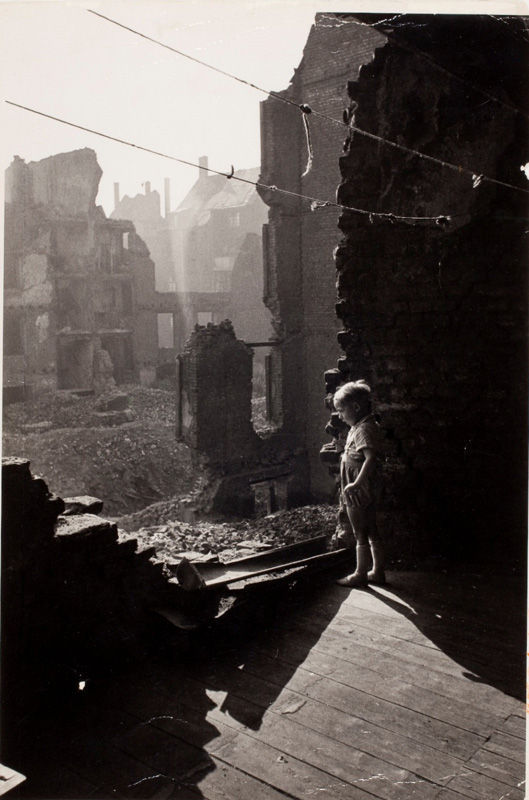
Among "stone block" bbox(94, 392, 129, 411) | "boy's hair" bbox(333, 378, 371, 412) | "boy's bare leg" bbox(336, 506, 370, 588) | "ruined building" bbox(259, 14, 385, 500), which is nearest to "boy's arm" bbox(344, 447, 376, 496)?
"boy's bare leg" bbox(336, 506, 370, 588)

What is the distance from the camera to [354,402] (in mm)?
4695

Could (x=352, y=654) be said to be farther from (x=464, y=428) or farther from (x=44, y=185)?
(x=44, y=185)

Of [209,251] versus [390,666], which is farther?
[209,251]

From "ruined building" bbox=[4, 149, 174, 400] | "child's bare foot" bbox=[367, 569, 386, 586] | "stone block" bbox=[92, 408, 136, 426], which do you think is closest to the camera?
"child's bare foot" bbox=[367, 569, 386, 586]

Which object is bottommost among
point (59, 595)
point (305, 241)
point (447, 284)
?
point (59, 595)

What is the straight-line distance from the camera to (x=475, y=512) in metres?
5.68

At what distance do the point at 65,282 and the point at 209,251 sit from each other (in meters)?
17.7

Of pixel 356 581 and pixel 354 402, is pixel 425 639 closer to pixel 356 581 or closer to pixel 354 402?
pixel 356 581

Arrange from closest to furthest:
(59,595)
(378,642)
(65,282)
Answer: (59,595) → (378,642) → (65,282)

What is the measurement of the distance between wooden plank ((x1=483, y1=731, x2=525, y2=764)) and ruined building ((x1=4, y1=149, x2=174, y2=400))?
25109 millimetres

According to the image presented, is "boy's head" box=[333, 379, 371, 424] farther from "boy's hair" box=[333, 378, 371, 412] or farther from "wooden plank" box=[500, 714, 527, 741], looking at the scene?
"wooden plank" box=[500, 714, 527, 741]

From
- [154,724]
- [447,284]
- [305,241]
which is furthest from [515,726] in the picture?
[305,241]

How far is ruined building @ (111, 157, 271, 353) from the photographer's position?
3369 cm

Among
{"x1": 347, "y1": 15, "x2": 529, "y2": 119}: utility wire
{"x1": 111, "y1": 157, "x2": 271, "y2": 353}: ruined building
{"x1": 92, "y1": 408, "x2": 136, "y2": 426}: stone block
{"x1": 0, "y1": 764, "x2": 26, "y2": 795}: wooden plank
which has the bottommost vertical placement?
{"x1": 92, "y1": 408, "x2": 136, "y2": 426}: stone block
